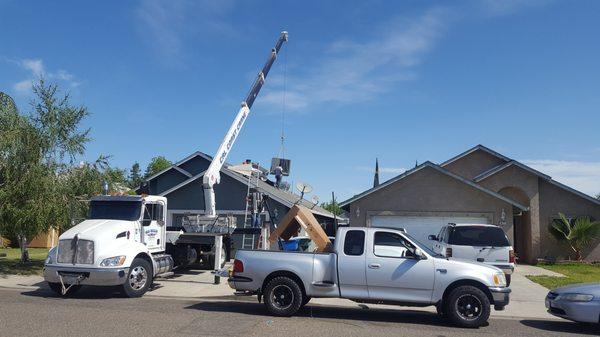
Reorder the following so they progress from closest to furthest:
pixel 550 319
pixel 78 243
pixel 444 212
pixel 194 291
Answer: pixel 550 319, pixel 78 243, pixel 194 291, pixel 444 212

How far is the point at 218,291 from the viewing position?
1409 centimetres

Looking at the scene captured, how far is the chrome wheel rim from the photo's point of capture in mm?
13117

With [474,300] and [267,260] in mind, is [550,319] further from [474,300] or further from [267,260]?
[267,260]

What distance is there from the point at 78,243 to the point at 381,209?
14.1 meters

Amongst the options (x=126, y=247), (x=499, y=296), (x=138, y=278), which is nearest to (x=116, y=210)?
(x=126, y=247)

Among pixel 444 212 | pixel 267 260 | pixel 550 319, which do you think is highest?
pixel 444 212

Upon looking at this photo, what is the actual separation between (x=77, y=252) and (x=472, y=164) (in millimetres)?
22617

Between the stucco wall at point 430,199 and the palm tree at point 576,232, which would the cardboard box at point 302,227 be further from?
the palm tree at point 576,232

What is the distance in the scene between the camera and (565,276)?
63.1 feet

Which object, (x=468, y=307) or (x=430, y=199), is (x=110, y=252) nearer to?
(x=468, y=307)

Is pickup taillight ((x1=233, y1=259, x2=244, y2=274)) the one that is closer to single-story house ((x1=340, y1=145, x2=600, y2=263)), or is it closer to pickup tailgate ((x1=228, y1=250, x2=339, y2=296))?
pickup tailgate ((x1=228, y1=250, x2=339, y2=296))

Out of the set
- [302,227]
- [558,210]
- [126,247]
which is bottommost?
[126,247]

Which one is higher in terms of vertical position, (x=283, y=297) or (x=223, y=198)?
(x=223, y=198)

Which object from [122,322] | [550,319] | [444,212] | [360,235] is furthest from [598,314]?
[444,212]
